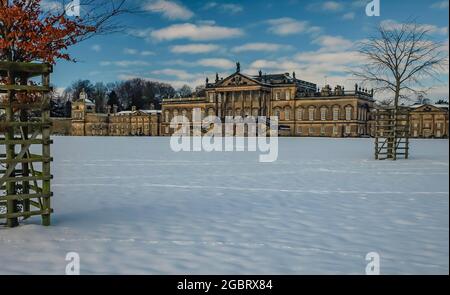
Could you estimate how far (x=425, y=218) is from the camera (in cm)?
666

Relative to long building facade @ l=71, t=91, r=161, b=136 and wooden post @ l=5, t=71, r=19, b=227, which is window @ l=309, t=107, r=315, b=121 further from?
wooden post @ l=5, t=71, r=19, b=227

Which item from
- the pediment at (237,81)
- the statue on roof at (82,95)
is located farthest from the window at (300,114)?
the statue on roof at (82,95)

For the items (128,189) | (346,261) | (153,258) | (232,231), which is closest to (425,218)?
(346,261)

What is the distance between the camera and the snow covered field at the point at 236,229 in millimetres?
4488

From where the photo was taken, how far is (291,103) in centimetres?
7662

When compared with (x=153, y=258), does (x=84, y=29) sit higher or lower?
higher

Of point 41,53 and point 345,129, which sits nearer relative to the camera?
point 41,53

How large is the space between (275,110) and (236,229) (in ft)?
240

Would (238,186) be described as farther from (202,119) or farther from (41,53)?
(202,119)

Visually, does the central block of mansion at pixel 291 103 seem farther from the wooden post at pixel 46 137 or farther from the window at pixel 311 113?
the wooden post at pixel 46 137

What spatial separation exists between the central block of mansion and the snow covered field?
2486 inches

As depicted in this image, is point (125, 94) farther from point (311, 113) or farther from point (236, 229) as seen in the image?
point (236, 229)
